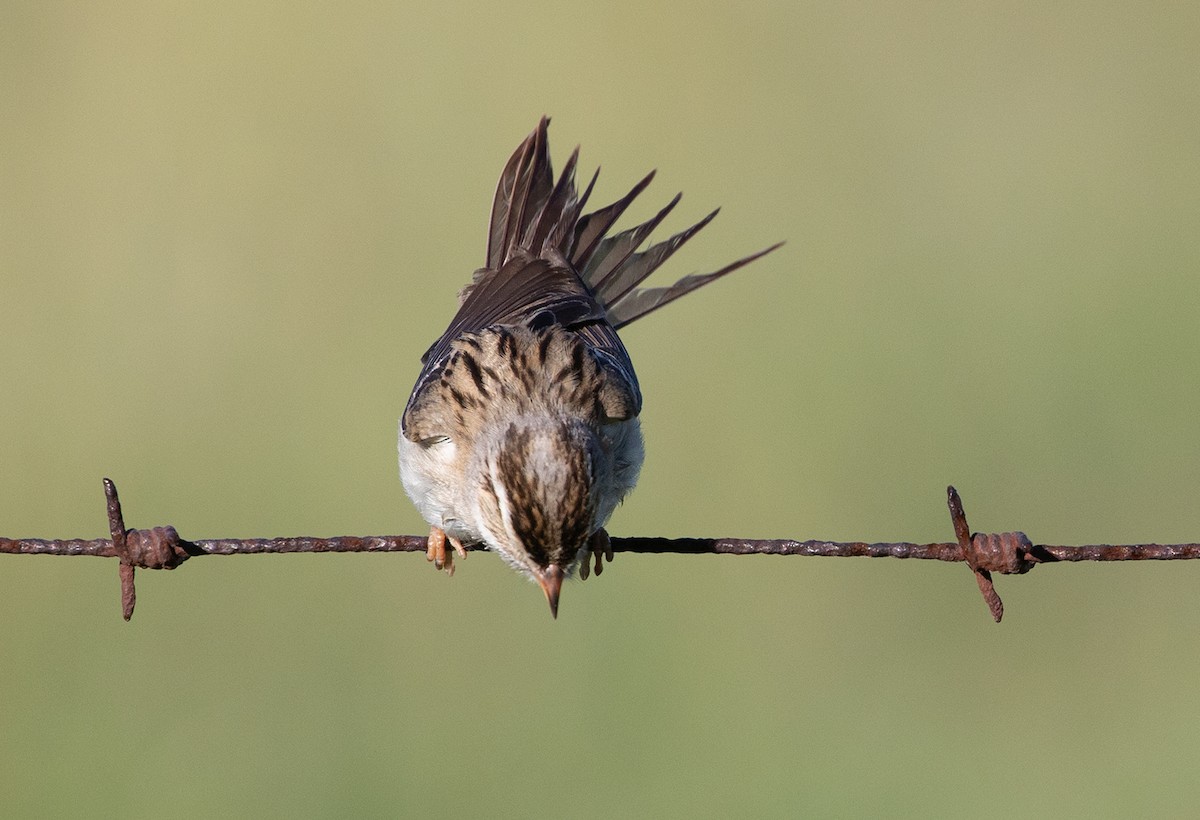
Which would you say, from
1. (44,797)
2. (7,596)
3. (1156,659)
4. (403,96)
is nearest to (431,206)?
(403,96)

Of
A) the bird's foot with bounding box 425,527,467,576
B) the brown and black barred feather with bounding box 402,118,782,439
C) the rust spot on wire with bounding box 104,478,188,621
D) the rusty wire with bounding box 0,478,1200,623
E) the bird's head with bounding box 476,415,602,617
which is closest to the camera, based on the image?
the rusty wire with bounding box 0,478,1200,623

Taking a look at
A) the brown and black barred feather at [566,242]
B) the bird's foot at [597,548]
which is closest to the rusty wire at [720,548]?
Result: the bird's foot at [597,548]

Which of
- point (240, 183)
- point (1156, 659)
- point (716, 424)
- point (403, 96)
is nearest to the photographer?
point (1156, 659)

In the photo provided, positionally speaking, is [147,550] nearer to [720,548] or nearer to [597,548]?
[720,548]

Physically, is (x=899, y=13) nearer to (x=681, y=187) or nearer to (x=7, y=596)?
(x=681, y=187)

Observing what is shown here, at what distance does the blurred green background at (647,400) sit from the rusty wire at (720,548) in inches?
94.6

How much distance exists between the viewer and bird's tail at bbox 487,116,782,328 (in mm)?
6691

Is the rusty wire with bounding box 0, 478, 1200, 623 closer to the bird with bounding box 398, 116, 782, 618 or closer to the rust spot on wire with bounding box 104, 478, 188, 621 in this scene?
the rust spot on wire with bounding box 104, 478, 188, 621

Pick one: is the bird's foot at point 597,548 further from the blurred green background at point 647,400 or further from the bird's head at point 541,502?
the blurred green background at point 647,400

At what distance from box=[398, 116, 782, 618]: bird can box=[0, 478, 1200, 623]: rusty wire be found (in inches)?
17.1

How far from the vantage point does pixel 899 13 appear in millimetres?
9633

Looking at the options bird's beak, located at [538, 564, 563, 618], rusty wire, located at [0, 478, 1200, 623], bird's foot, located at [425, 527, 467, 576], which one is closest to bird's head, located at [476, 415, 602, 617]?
bird's beak, located at [538, 564, 563, 618]

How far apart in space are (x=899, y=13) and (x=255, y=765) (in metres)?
5.89

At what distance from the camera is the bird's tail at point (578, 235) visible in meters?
6.69
